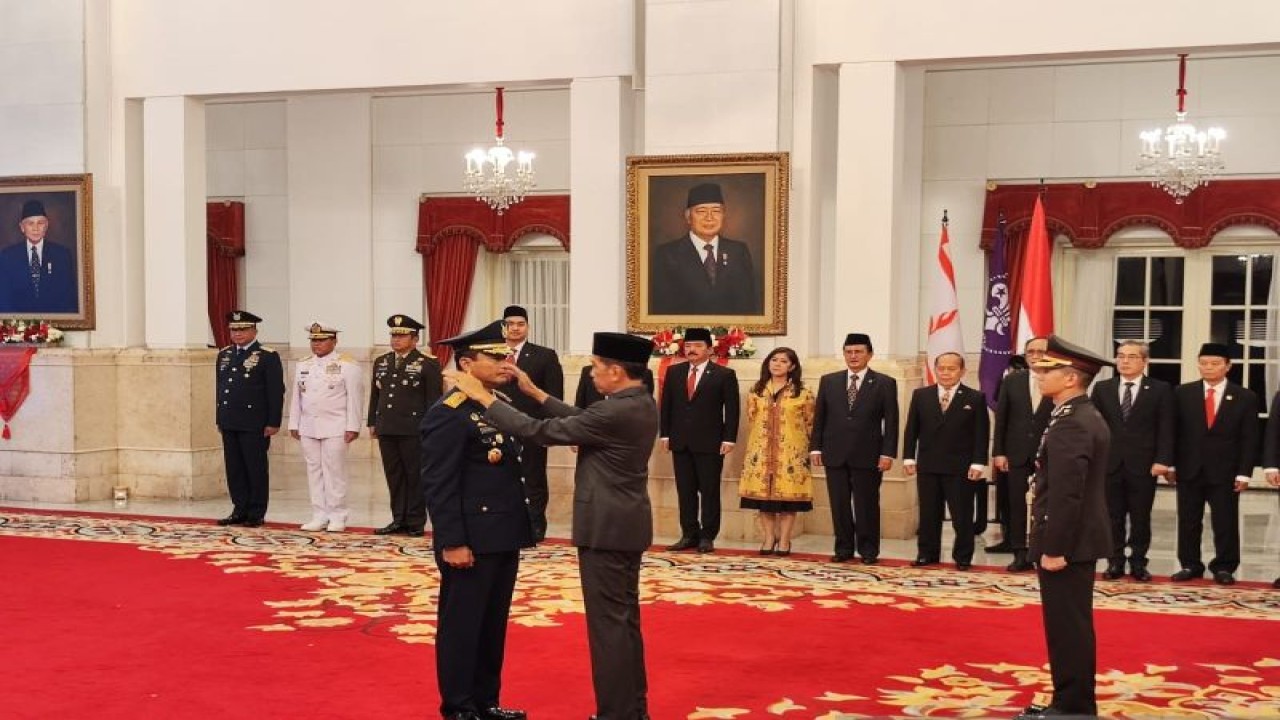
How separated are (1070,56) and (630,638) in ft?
21.6

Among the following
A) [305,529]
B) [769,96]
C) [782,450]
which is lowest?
[305,529]

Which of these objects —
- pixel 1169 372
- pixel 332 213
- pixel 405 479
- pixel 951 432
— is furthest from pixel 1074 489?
pixel 332 213

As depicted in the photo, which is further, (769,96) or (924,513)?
(769,96)

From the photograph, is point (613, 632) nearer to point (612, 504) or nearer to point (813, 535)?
point (612, 504)

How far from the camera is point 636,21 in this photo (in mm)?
11484

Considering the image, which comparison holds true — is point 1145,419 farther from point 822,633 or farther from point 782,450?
point 822,633

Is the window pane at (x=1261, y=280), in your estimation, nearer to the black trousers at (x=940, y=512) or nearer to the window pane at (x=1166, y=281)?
the window pane at (x=1166, y=281)

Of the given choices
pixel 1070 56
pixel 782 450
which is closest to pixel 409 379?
pixel 782 450

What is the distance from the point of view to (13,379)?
1273cm

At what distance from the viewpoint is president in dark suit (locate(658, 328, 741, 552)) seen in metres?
10.3

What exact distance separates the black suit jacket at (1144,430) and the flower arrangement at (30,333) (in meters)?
8.50

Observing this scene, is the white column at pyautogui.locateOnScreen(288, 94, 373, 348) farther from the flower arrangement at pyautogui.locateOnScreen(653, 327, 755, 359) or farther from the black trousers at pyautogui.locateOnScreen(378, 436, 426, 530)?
the flower arrangement at pyautogui.locateOnScreen(653, 327, 755, 359)

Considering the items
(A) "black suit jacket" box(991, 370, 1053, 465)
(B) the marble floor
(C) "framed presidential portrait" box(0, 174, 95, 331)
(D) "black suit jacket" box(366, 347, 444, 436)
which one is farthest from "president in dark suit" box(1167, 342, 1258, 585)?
(C) "framed presidential portrait" box(0, 174, 95, 331)

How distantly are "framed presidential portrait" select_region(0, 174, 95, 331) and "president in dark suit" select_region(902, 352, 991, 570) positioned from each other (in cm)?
718
